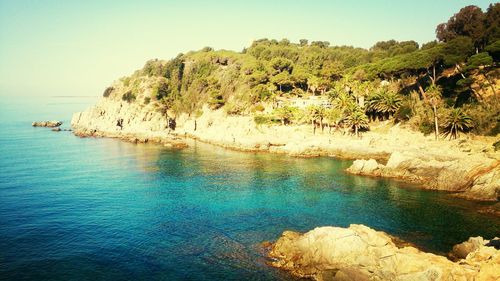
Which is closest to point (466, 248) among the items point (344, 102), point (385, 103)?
point (385, 103)

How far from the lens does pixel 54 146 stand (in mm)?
106750

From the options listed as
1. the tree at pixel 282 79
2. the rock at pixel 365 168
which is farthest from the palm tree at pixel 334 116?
the tree at pixel 282 79

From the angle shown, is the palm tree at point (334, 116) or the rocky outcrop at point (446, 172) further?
the palm tree at point (334, 116)

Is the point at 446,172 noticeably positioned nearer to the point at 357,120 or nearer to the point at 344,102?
the point at 357,120

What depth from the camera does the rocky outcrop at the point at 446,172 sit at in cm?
5231

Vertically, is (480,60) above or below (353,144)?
above

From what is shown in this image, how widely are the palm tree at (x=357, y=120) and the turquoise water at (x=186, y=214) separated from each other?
1568cm

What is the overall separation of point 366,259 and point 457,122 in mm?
59037

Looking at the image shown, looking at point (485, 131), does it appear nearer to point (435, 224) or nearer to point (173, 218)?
point (435, 224)

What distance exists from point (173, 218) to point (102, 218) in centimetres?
909

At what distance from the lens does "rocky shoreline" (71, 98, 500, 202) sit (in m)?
56.8

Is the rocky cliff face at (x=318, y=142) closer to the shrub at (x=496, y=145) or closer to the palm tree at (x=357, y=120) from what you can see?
the shrub at (x=496, y=145)

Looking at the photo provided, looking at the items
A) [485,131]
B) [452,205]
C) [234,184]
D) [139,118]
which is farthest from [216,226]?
[139,118]

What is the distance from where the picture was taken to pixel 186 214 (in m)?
48.7
